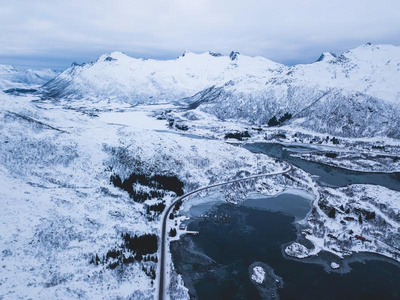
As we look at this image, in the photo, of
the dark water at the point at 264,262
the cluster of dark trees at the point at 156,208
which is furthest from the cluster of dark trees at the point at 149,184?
the dark water at the point at 264,262

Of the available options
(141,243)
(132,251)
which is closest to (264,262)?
(141,243)

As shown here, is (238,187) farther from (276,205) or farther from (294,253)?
(294,253)

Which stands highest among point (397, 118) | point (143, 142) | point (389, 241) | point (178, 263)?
point (397, 118)

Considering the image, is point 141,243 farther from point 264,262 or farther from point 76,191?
point 76,191

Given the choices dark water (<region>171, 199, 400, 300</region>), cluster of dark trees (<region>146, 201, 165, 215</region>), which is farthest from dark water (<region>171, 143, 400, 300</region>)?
cluster of dark trees (<region>146, 201, 165, 215</region>)

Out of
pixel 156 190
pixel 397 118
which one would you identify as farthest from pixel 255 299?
pixel 397 118

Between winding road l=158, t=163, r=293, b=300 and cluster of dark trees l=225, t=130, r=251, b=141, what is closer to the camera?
winding road l=158, t=163, r=293, b=300

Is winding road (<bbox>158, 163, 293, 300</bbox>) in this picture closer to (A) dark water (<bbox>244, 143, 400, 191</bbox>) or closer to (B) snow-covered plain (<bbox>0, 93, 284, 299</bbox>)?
(B) snow-covered plain (<bbox>0, 93, 284, 299</bbox>)
